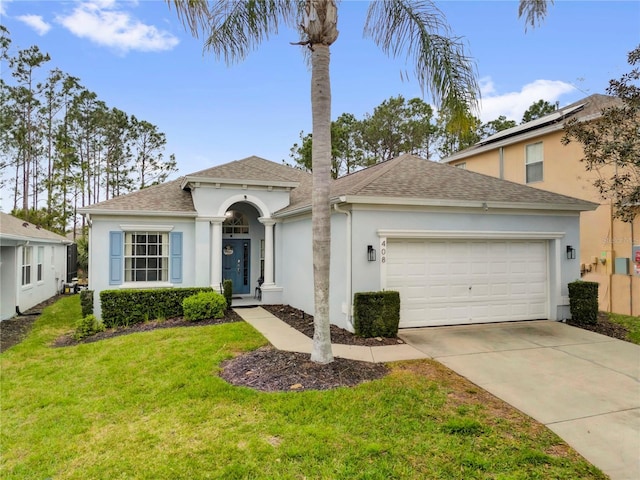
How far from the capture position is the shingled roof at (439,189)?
9148 millimetres

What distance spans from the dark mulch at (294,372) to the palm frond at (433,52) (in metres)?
5.14

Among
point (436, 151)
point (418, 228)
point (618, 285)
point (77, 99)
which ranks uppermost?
point (77, 99)

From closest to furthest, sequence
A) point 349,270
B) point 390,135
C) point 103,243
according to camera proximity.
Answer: point 349,270, point 103,243, point 390,135

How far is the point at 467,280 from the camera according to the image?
32.1 ft

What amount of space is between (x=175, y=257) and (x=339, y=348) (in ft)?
24.7

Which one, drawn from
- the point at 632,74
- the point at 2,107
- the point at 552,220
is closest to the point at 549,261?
the point at 552,220

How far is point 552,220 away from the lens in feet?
34.0

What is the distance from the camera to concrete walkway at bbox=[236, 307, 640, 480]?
4289 mm

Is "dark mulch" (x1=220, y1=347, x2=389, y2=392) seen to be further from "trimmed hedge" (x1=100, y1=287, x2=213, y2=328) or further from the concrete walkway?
"trimmed hedge" (x1=100, y1=287, x2=213, y2=328)

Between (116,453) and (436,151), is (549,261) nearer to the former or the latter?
(116,453)

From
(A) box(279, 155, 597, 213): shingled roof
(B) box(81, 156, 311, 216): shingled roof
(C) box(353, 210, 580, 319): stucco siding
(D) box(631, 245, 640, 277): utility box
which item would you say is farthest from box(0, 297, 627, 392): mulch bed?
(B) box(81, 156, 311, 216): shingled roof

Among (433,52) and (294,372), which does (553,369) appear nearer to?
(294,372)

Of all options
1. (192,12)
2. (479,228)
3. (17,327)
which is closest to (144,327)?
(17,327)

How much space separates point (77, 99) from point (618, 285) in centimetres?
3313
